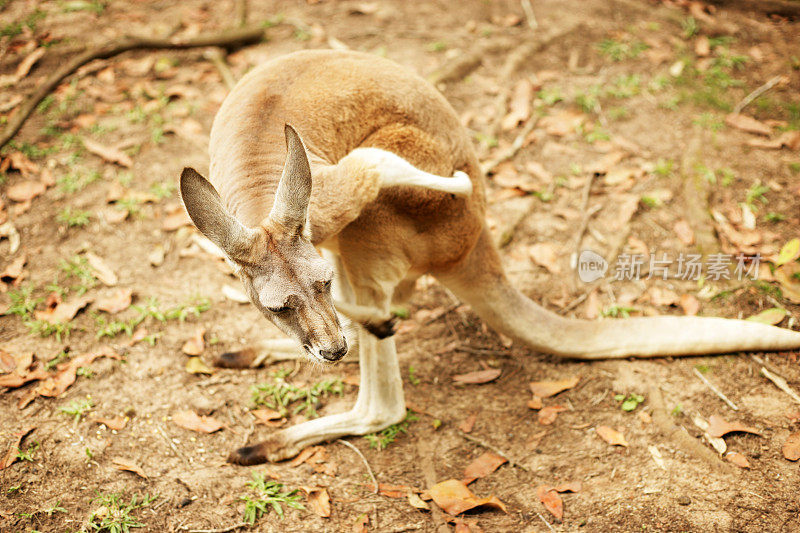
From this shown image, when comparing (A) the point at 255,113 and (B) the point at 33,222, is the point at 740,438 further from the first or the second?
(B) the point at 33,222

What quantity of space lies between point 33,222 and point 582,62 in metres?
4.70

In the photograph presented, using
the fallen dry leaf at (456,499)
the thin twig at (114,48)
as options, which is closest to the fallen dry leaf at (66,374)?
the fallen dry leaf at (456,499)

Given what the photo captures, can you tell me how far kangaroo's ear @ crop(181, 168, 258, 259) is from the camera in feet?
6.84

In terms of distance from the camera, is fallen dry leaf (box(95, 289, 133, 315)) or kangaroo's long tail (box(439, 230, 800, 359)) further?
fallen dry leaf (box(95, 289, 133, 315))

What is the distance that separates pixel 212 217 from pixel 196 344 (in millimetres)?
1687

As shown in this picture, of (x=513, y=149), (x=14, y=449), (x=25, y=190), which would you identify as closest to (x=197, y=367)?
(x=14, y=449)

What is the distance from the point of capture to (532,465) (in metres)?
3.07

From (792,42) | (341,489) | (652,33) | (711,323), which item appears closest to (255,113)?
(341,489)

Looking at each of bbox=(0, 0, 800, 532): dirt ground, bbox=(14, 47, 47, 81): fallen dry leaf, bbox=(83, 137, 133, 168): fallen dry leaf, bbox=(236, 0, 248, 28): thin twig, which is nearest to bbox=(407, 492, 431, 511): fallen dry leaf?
bbox=(0, 0, 800, 532): dirt ground

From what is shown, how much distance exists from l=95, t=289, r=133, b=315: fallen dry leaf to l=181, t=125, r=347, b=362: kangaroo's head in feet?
5.74

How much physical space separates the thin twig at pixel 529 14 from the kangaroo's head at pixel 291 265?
451 cm

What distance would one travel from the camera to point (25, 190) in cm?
452

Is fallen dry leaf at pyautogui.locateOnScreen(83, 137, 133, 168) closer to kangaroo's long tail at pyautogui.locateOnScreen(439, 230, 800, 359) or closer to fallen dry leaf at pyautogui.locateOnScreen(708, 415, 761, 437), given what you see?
kangaroo's long tail at pyautogui.locateOnScreen(439, 230, 800, 359)

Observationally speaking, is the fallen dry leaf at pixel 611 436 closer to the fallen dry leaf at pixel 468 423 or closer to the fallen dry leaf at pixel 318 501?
the fallen dry leaf at pixel 468 423
